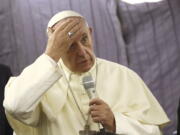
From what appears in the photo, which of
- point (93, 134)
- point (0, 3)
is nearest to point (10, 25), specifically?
point (0, 3)

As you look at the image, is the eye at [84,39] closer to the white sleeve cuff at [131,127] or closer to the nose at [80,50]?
the nose at [80,50]

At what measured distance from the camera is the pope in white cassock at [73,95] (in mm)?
1536

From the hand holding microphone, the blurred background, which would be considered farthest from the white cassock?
the blurred background

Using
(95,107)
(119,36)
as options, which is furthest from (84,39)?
(119,36)

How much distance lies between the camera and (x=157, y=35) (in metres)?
2.76

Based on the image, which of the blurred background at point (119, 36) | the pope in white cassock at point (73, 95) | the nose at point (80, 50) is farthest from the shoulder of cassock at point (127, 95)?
the blurred background at point (119, 36)

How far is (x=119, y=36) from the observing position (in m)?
2.71

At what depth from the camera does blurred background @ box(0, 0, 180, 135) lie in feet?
8.75

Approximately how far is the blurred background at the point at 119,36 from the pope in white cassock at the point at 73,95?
0.74m

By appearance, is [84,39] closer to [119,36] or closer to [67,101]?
[67,101]

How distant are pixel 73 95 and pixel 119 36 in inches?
39.2

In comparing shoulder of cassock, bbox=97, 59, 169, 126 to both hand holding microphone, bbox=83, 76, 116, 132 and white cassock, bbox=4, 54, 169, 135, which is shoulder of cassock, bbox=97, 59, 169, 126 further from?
hand holding microphone, bbox=83, 76, 116, 132

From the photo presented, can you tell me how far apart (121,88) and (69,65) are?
0.88ft

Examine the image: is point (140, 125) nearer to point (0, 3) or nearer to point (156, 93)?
point (156, 93)
